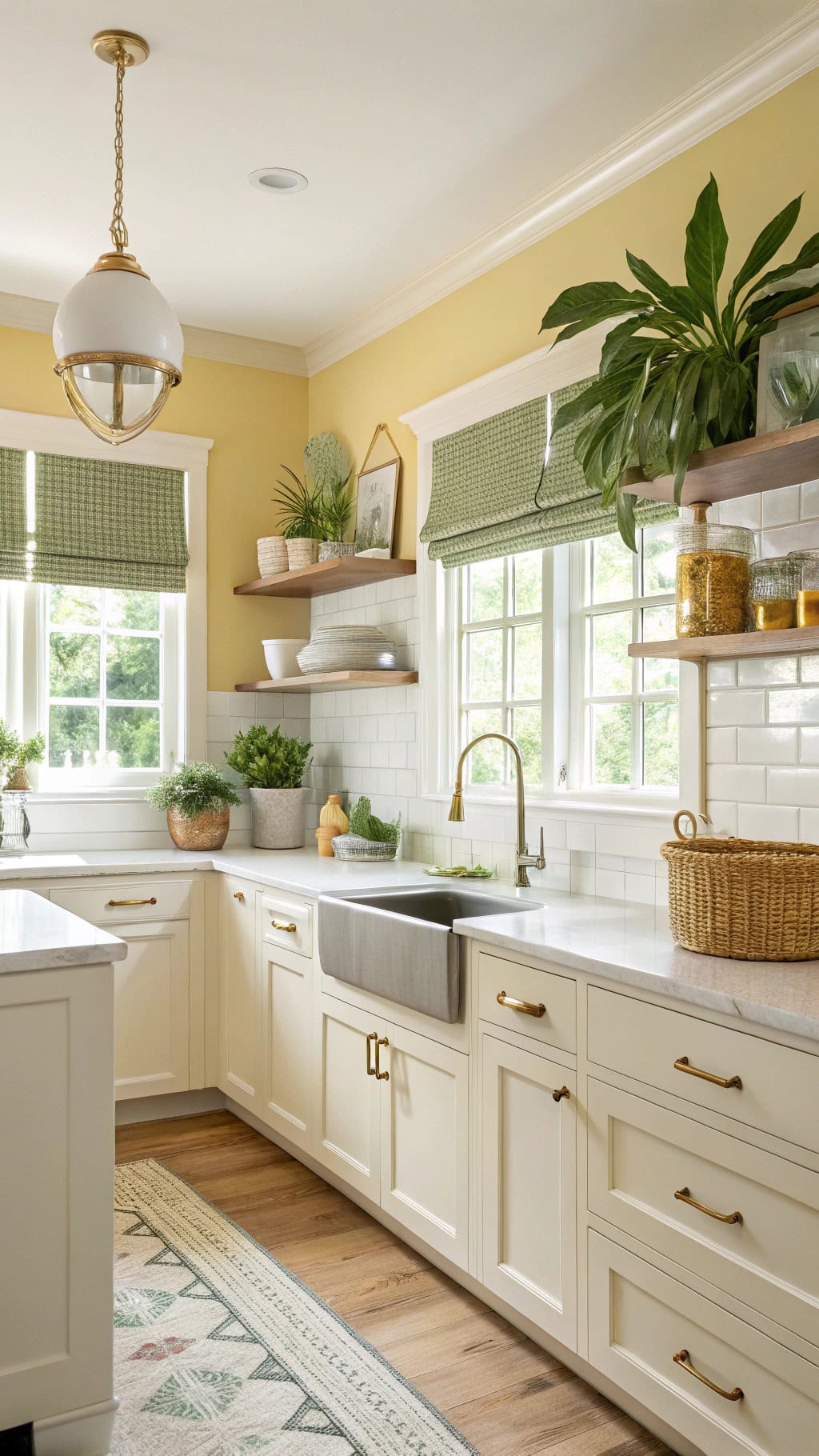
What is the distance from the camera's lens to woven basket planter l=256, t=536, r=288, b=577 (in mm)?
4328

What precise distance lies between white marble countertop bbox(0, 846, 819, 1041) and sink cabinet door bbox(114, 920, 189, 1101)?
0.23m

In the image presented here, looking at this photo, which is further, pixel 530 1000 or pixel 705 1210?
pixel 530 1000

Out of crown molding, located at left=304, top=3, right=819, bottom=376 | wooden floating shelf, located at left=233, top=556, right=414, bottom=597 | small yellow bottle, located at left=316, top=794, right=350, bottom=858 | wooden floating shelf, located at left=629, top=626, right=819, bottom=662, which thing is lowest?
small yellow bottle, located at left=316, top=794, right=350, bottom=858

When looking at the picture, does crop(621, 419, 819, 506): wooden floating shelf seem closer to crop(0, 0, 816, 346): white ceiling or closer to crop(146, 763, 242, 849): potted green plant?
crop(0, 0, 816, 346): white ceiling

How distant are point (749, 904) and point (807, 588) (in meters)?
0.67

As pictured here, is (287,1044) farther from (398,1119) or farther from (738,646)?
(738,646)

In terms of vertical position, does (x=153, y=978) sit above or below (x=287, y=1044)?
above

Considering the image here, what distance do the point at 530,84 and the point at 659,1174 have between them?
2.49 metres

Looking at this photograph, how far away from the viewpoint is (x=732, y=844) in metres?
2.33

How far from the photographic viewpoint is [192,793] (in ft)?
13.4

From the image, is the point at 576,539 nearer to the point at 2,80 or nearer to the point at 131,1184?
the point at 2,80

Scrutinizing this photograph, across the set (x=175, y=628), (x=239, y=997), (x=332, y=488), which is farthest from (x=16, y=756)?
(x=332, y=488)

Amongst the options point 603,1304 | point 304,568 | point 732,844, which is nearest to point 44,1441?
point 603,1304

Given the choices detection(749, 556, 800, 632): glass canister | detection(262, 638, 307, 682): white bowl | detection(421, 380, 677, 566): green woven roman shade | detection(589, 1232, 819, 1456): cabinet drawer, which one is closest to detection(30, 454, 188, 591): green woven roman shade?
detection(262, 638, 307, 682): white bowl
